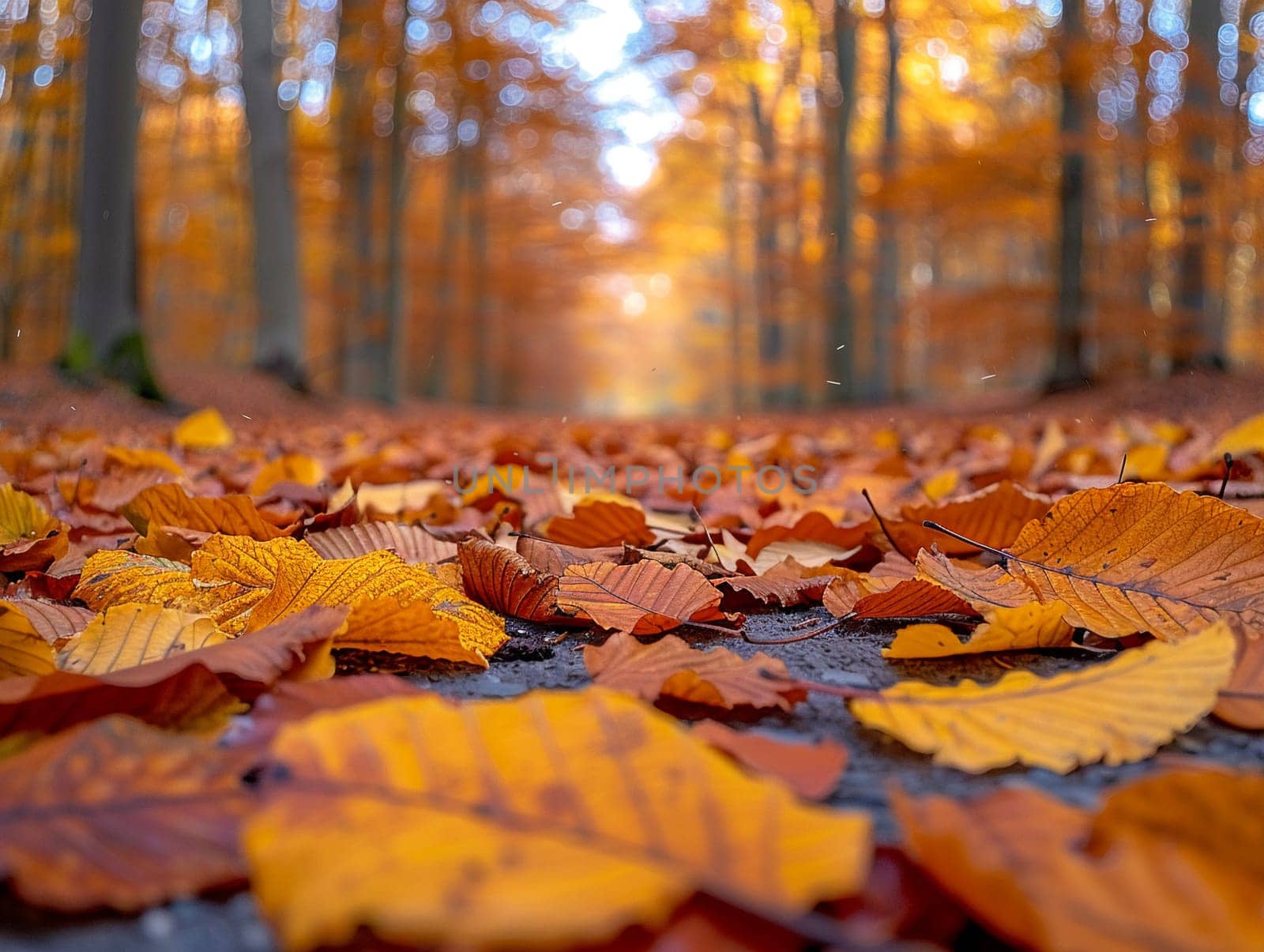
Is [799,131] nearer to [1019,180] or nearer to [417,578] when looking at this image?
[1019,180]

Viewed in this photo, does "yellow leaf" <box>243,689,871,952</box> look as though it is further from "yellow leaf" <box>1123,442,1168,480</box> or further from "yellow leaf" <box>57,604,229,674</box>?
"yellow leaf" <box>1123,442,1168,480</box>

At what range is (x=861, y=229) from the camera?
14.6 metres

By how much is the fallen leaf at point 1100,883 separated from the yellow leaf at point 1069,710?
113 millimetres

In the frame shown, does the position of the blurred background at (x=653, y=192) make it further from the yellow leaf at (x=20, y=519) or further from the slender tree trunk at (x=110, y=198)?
the yellow leaf at (x=20, y=519)

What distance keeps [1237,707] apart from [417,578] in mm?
704

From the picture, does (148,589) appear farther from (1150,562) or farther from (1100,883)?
(1150,562)

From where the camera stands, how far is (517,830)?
37cm

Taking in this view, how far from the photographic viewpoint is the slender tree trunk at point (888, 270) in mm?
11203

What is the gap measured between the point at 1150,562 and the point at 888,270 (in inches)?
456

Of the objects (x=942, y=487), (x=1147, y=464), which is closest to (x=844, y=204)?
(x=1147, y=464)

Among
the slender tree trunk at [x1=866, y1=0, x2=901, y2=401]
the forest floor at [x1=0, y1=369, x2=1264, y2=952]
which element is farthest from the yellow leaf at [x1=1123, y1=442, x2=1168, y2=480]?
the slender tree trunk at [x1=866, y1=0, x2=901, y2=401]

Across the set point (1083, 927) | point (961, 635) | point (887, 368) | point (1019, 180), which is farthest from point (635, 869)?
point (887, 368)

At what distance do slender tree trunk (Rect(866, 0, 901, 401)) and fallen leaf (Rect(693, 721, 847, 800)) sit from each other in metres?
10.8

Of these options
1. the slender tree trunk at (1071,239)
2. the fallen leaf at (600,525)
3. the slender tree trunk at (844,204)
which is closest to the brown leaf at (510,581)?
the fallen leaf at (600,525)
